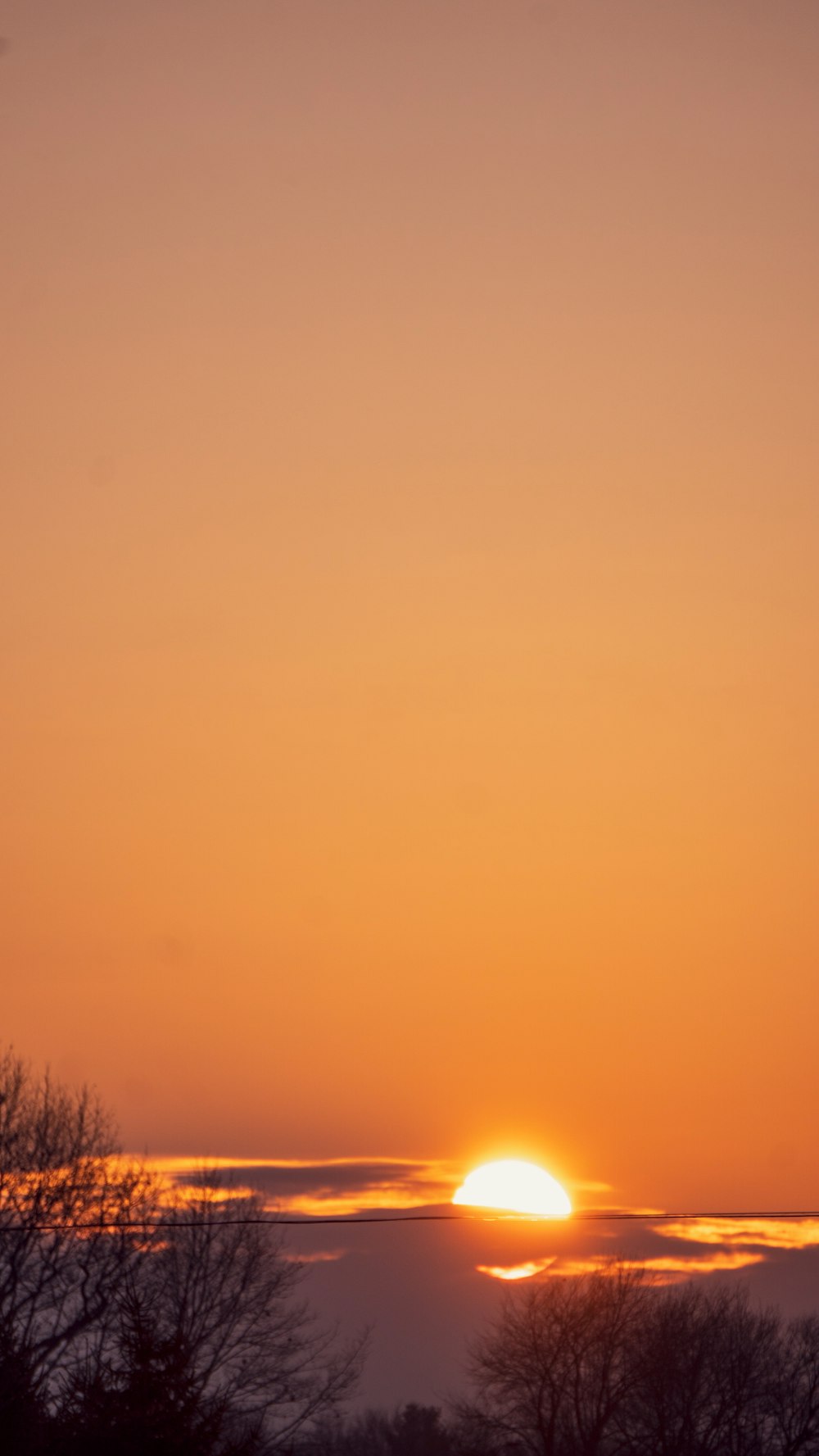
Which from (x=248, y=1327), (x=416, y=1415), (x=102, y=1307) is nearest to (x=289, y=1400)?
(x=248, y=1327)

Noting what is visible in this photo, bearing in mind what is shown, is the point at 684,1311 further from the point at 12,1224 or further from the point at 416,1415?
the point at 416,1415

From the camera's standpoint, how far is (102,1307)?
43.8 meters

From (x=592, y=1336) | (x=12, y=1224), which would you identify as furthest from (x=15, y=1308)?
(x=592, y=1336)

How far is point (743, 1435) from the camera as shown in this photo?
2825 inches

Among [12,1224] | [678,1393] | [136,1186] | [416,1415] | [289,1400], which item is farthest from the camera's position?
[416,1415]

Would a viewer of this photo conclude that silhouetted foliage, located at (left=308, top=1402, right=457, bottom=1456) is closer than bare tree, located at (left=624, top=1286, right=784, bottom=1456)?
No

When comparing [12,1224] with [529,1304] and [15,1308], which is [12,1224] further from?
[529,1304]

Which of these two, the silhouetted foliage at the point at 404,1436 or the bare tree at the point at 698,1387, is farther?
the silhouetted foliage at the point at 404,1436

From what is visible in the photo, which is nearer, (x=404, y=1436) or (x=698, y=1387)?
(x=698, y=1387)

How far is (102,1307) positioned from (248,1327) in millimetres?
8058

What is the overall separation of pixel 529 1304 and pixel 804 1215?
168ft

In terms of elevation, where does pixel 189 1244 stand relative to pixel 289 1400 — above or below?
above

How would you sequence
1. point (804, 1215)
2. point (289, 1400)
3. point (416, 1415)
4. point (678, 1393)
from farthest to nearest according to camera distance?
point (416, 1415) < point (678, 1393) < point (289, 1400) < point (804, 1215)

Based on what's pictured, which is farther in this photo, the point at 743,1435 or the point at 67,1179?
the point at 743,1435
